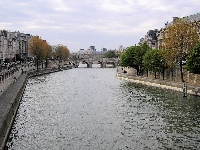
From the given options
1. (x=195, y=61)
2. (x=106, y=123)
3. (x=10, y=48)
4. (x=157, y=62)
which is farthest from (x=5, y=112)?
(x=10, y=48)

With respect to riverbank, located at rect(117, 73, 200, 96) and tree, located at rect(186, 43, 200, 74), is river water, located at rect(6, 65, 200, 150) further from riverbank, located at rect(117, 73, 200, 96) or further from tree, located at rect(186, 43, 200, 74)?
tree, located at rect(186, 43, 200, 74)

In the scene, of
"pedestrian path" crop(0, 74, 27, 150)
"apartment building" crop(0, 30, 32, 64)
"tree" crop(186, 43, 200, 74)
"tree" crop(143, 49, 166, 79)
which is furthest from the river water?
"apartment building" crop(0, 30, 32, 64)

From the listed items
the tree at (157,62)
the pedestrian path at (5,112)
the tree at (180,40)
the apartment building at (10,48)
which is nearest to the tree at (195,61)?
the tree at (180,40)

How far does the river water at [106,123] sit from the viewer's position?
95.4ft

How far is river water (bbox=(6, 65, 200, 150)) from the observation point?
2908cm

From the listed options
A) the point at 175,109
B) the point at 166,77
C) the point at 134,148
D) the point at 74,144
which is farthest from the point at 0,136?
the point at 166,77

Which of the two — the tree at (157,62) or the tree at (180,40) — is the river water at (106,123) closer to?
the tree at (180,40)

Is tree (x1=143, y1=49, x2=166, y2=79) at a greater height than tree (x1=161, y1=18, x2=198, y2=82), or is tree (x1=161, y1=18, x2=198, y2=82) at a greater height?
tree (x1=161, y1=18, x2=198, y2=82)

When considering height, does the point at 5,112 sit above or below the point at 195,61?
below

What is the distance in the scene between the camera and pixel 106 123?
1442 inches

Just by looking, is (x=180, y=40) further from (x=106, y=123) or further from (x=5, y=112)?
(x=5, y=112)

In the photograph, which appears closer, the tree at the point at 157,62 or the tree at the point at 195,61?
the tree at the point at 195,61

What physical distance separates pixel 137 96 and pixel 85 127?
2343 cm

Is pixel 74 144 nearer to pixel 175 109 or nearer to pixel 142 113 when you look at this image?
pixel 142 113
